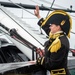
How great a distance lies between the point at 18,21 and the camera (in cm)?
420

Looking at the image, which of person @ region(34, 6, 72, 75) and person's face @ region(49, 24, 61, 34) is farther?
person's face @ region(49, 24, 61, 34)

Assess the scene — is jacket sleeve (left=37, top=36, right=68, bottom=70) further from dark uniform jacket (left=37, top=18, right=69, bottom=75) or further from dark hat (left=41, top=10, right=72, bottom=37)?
dark hat (left=41, top=10, right=72, bottom=37)

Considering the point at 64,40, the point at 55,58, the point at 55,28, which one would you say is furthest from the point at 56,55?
the point at 55,28

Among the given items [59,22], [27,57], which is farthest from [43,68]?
[27,57]

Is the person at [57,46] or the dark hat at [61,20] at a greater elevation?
the dark hat at [61,20]

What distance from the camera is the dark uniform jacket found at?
121 inches

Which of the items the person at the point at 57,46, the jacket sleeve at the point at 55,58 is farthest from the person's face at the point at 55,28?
the jacket sleeve at the point at 55,58

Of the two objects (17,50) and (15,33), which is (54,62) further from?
(17,50)

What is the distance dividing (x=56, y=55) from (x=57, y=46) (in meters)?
0.09

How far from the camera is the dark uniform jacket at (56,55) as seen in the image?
3.06 m

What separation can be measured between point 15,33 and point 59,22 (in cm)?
83

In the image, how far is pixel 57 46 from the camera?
3078mm

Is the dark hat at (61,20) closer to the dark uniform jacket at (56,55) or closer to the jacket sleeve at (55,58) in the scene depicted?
the dark uniform jacket at (56,55)

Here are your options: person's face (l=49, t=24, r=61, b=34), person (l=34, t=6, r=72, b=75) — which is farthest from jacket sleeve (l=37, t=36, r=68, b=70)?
person's face (l=49, t=24, r=61, b=34)
